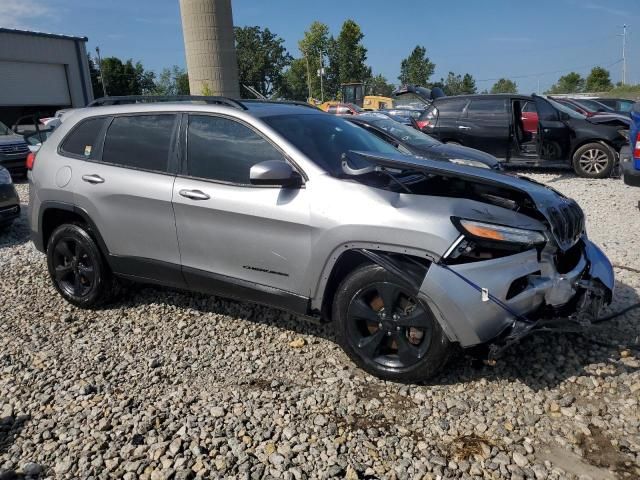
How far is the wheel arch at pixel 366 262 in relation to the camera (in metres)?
2.86

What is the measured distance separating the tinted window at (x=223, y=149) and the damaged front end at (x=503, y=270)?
92cm

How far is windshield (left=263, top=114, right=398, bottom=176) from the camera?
134 inches

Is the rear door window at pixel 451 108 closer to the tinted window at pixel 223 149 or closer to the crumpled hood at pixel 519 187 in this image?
the crumpled hood at pixel 519 187

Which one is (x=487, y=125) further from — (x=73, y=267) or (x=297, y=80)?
(x=297, y=80)

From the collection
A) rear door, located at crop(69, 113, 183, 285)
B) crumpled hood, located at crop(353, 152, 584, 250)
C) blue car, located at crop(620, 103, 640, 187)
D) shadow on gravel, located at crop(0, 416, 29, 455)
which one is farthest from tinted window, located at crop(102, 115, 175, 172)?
blue car, located at crop(620, 103, 640, 187)

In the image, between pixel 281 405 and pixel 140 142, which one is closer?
pixel 281 405

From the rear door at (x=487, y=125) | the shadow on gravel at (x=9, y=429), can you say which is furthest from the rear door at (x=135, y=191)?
the rear door at (x=487, y=125)

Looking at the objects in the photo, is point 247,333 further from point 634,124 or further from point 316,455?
point 634,124

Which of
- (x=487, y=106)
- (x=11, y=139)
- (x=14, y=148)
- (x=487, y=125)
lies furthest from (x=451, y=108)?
(x=11, y=139)

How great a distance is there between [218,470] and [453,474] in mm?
1128

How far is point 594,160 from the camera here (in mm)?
9984

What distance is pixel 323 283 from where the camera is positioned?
318 cm

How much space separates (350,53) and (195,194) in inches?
2624

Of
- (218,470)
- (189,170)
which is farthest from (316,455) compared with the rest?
(189,170)
